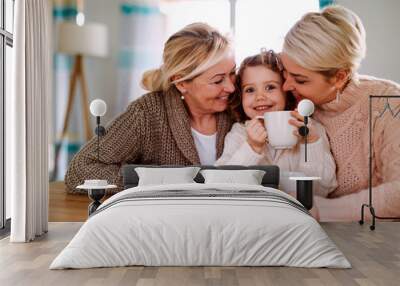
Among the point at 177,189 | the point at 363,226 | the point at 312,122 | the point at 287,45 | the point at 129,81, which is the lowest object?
the point at 363,226

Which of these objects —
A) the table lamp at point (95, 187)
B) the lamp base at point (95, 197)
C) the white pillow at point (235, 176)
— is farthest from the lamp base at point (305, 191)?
the lamp base at point (95, 197)

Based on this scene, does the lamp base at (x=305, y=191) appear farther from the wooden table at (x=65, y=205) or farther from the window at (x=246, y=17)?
the wooden table at (x=65, y=205)

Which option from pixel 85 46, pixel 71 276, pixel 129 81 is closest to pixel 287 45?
pixel 129 81

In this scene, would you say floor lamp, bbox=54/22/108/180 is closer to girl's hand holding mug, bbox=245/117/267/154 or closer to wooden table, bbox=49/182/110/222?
wooden table, bbox=49/182/110/222

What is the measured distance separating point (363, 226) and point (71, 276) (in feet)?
11.0

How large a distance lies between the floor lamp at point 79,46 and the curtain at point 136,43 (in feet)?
0.74

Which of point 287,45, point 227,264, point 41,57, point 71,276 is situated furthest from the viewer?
point 287,45

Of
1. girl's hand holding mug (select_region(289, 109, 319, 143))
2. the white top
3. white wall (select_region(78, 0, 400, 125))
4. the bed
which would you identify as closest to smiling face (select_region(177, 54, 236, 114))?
the white top

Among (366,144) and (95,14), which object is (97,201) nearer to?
(95,14)

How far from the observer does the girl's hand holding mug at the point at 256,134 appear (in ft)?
20.4

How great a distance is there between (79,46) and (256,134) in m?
2.13

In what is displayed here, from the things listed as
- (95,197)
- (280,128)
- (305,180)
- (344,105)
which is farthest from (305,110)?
(95,197)

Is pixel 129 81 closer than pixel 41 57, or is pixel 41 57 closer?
pixel 41 57

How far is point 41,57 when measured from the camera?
5422 mm
